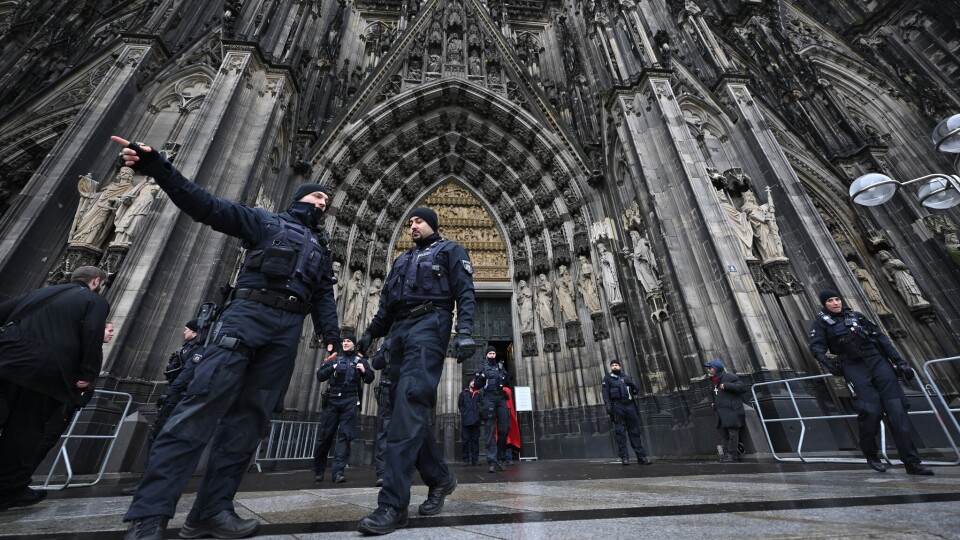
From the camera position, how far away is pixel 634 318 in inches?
369

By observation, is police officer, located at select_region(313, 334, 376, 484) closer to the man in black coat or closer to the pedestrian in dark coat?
the man in black coat

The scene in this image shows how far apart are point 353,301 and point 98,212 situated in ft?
17.7

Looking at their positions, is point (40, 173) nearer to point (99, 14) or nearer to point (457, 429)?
point (99, 14)

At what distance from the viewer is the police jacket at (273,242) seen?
1981mm

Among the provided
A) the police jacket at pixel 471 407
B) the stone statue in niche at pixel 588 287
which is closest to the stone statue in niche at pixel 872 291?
the stone statue in niche at pixel 588 287

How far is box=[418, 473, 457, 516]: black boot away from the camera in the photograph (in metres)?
2.16

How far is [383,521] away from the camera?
1737mm

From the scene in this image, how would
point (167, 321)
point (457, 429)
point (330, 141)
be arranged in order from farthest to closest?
point (330, 141) < point (457, 429) < point (167, 321)

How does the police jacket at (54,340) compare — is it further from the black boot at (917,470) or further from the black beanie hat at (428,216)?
the black boot at (917,470)

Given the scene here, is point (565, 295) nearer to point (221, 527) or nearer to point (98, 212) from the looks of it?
point (221, 527)

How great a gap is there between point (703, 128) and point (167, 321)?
12030 millimetres

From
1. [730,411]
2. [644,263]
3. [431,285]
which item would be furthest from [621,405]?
[431,285]

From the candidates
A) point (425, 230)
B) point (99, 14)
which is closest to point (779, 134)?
point (425, 230)

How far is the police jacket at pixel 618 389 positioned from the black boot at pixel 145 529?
6037mm
